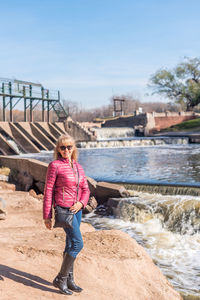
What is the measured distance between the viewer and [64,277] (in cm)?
360

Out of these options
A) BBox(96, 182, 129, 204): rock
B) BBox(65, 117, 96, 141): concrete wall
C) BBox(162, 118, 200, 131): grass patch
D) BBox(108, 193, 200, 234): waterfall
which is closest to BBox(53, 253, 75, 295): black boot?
BBox(108, 193, 200, 234): waterfall

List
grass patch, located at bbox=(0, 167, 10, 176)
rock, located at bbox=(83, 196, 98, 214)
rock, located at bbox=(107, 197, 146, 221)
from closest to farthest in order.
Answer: rock, located at bbox=(107, 197, 146, 221)
rock, located at bbox=(83, 196, 98, 214)
grass patch, located at bbox=(0, 167, 10, 176)

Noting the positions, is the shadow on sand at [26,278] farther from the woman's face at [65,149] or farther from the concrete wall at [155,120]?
the concrete wall at [155,120]

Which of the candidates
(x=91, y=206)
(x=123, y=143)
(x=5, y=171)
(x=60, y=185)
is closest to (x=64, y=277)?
(x=60, y=185)

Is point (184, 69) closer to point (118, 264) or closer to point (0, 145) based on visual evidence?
point (0, 145)

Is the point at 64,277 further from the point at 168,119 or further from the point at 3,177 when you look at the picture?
the point at 168,119

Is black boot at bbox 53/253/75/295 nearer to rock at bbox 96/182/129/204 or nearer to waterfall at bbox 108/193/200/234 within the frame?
waterfall at bbox 108/193/200/234

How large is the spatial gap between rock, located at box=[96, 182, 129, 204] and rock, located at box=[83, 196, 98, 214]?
0.49 meters

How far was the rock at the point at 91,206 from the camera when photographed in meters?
9.58

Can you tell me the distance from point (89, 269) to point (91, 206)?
535 cm

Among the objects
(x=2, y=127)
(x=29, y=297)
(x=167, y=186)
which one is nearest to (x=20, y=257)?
(x=29, y=297)

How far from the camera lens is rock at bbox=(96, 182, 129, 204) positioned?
33.0ft

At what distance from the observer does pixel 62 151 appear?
370 centimetres

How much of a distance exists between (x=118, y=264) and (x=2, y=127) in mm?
27132
